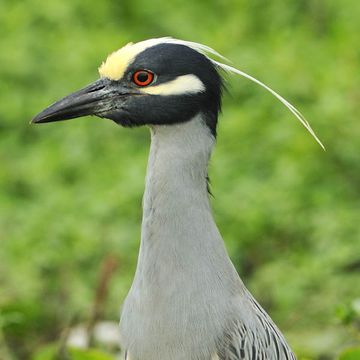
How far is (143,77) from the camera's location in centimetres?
418

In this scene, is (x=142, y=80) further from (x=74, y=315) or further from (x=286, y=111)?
(x=286, y=111)

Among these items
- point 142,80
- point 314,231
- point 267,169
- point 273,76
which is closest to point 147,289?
point 142,80

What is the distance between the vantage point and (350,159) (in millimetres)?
6684

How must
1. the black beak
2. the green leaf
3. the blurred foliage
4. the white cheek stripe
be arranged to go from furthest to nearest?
the blurred foliage → the green leaf → the black beak → the white cheek stripe

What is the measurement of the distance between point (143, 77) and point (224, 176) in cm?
285

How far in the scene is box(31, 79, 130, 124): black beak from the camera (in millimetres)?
4223

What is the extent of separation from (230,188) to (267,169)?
1.38 feet

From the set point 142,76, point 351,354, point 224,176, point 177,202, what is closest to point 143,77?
point 142,76

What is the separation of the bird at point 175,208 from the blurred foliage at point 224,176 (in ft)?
2.51

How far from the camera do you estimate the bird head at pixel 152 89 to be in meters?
4.11

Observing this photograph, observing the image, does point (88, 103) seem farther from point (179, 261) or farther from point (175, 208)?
point (179, 261)

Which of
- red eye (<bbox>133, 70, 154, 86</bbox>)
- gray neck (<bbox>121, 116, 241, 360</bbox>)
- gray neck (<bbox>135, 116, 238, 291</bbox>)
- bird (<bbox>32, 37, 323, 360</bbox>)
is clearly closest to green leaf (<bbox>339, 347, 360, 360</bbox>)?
bird (<bbox>32, 37, 323, 360</bbox>)

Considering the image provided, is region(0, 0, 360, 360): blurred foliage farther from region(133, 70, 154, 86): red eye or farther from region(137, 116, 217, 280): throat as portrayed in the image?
region(133, 70, 154, 86): red eye

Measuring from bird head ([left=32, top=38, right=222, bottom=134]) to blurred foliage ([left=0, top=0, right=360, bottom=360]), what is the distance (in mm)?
1223
